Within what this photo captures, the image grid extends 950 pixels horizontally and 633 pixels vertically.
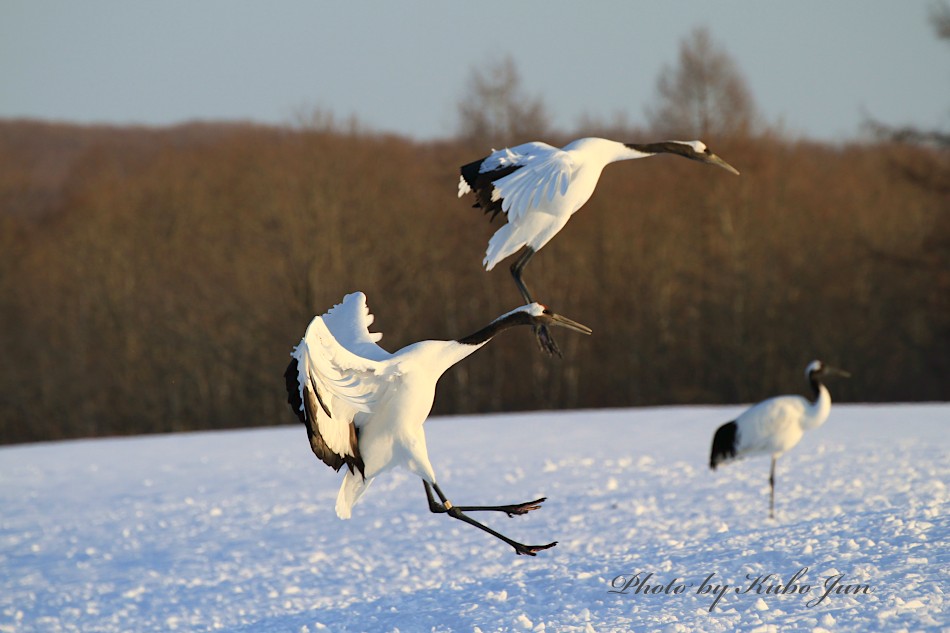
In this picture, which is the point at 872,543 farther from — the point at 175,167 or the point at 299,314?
the point at 175,167

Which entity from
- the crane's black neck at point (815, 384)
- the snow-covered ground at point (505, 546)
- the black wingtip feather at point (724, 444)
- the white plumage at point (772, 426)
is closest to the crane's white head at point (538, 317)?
the snow-covered ground at point (505, 546)

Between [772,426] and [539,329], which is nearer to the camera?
[539,329]

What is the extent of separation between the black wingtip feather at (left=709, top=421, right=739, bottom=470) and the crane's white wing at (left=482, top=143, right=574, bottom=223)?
4.80 metres

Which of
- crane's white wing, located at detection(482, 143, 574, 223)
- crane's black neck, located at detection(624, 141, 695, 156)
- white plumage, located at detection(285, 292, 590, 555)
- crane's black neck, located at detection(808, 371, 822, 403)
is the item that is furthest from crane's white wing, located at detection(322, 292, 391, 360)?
crane's black neck, located at detection(808, 371, 822, 403)

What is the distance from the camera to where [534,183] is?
412 centimetres

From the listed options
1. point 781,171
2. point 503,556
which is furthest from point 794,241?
point 503,556

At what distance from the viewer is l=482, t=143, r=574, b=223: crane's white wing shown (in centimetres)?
407

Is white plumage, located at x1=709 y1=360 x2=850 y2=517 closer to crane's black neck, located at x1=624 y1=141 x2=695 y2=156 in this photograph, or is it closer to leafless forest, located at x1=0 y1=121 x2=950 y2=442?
crane's black neck, located at x1=624 y1=141 x2=695 y2=156

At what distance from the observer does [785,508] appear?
848 cm

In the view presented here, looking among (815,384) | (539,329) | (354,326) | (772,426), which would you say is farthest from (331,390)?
(815,384)

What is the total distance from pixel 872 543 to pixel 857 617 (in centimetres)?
137

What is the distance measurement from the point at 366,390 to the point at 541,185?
3.57 feet

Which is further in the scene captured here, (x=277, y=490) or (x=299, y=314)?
(x=299, y=314)

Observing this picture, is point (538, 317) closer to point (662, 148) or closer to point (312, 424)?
point (662, 148)
